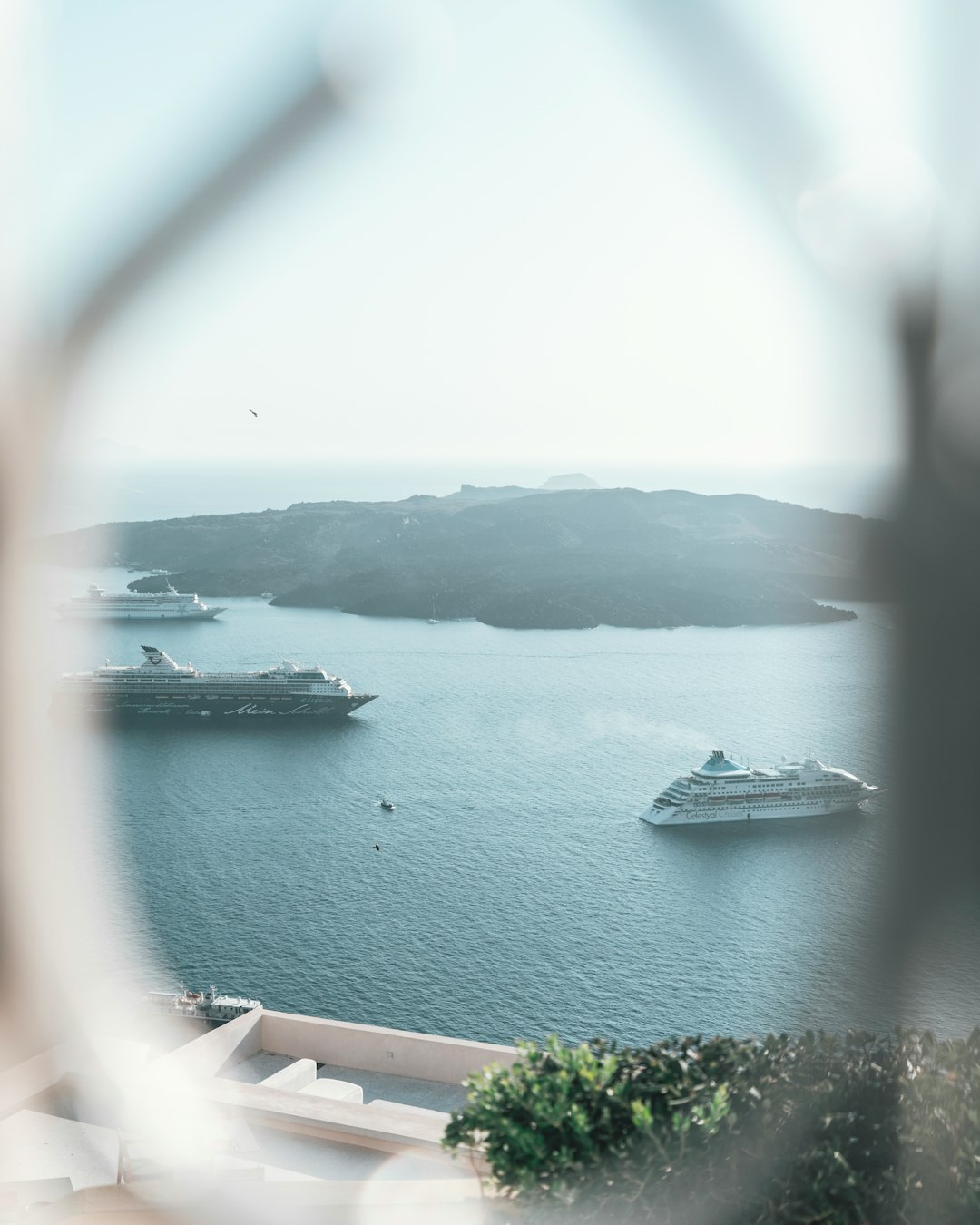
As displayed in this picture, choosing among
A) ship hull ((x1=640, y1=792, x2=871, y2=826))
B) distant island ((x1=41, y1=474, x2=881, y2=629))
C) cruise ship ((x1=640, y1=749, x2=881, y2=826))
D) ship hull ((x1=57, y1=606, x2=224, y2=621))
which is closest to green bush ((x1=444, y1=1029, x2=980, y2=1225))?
ship hull ((x1=640, y1=792, x2=871, y2=826))

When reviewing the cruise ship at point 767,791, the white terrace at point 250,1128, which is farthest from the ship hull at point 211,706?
the white terrace at point 250,1128

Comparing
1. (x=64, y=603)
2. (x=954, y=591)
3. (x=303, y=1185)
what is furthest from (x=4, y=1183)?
(x=64, y=603)

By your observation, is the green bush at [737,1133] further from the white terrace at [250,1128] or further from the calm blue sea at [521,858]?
the calm blue sea at [521,858]

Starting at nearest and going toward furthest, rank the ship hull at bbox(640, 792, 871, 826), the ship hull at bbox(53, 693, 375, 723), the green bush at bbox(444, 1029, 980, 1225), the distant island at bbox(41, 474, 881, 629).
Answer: the green bush at bbox(444, 1029, 980, 1225) < the ship hull at bbox(640, 792, 871, 826) < the ship hull at bbox(53, 693, 375, 723) < the distant island at bbox(41, 474, 881, 629)

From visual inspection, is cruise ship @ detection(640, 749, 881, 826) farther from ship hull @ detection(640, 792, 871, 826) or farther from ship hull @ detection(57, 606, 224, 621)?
ship hull @ detection(57, 606, 224, 621)

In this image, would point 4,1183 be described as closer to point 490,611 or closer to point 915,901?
point 915,901

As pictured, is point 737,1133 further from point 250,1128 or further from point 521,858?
point 521,858
